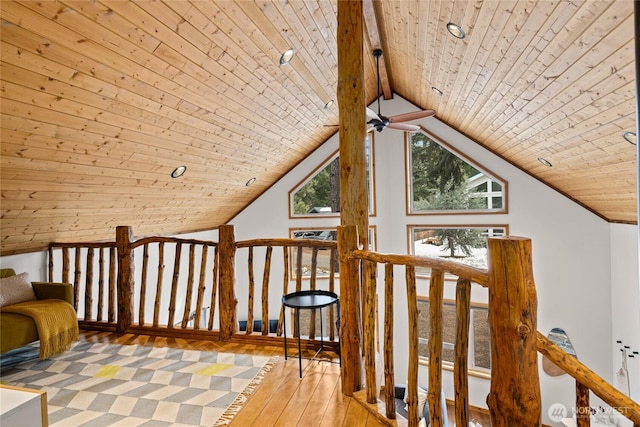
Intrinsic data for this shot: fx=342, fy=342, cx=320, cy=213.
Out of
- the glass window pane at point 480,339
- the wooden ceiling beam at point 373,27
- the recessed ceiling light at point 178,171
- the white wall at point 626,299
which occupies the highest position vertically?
the wooden ceiling beam at point 373,27

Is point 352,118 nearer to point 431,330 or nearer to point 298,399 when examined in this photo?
point 431,330

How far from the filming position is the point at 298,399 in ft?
7.96

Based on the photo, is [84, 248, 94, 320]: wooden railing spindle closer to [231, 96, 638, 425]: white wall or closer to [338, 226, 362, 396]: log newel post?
[338, 226, 362, 396]: log newel post

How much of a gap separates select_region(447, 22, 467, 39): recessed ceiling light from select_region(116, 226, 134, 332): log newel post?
3855mm

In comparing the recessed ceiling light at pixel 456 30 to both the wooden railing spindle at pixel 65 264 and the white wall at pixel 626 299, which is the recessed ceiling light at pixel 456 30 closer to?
the white wall at pixel 626 299

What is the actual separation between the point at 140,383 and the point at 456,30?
397 cm

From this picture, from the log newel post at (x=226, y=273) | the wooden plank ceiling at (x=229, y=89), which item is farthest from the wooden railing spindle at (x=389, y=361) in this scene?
the wooden plank ceiling at (x=229, y=89)

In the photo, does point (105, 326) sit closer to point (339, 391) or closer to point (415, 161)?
point (339, 391)

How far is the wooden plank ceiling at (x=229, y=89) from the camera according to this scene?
2.22 meters

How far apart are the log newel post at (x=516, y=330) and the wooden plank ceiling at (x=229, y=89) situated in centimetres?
165

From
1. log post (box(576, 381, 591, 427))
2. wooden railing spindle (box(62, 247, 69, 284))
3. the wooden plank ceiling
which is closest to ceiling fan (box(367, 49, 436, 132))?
the wooden plank ceiling

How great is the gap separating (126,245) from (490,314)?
3708 millimetres

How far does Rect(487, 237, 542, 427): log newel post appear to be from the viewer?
131 cm

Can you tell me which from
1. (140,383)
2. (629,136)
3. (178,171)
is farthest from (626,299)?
(178,171)
